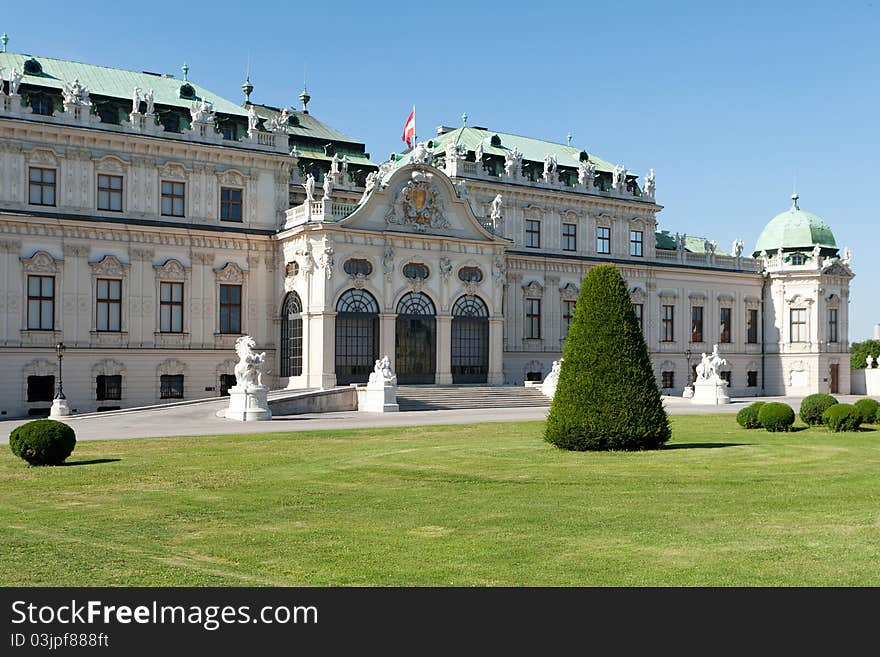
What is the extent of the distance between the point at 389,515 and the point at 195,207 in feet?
123

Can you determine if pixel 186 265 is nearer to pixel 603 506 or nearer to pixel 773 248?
pixel 603 506

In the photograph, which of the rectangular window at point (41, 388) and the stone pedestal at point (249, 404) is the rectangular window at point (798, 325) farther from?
the rectangular window at point (41, 388)

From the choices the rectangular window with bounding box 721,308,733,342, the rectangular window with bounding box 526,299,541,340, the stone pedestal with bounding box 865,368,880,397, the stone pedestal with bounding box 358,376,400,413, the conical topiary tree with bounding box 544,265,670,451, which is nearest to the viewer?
the conical topiary tree with bounding box 544,265,670,451

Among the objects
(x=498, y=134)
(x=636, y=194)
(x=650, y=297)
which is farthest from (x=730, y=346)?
(x=498, y=134)

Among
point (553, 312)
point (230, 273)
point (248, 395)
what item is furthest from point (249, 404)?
point (553, 312)

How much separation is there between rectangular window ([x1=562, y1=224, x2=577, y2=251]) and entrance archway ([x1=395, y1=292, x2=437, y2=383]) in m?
13.6

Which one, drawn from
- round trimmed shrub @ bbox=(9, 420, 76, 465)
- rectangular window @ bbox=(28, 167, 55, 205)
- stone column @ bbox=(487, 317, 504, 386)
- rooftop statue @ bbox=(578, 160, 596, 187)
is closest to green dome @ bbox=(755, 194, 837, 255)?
rooftop statue @ bbox=(578, 160, 596, 187)

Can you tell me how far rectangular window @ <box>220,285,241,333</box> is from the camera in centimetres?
5138

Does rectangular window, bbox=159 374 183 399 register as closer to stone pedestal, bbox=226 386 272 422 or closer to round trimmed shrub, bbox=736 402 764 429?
stone pedestal, bbox=226 386 272 422

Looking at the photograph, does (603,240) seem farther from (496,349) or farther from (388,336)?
(388,336)

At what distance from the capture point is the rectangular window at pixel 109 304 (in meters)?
48.2

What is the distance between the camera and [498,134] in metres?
65.8

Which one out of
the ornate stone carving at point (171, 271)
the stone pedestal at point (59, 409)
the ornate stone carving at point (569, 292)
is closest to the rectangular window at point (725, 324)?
the ornate stone carving at point (569, 292)

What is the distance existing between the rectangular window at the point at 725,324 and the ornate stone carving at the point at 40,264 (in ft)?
140
